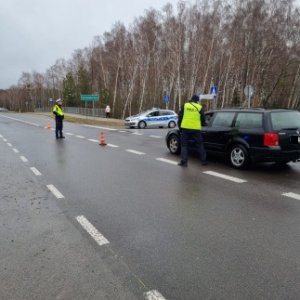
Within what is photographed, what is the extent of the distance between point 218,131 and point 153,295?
6862 millimetres

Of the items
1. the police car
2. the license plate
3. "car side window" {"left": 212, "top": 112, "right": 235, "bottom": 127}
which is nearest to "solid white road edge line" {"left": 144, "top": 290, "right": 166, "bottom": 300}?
the license plate

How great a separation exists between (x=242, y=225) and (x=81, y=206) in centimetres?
258

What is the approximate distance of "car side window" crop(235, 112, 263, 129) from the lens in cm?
827

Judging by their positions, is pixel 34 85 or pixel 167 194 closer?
pixel 167 194

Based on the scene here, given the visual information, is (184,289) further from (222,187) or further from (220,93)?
(220,93)

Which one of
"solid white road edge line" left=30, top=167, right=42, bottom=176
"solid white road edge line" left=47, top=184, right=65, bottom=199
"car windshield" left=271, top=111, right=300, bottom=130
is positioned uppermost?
"car windshield" left=271, top=111, right=300, bottom=130

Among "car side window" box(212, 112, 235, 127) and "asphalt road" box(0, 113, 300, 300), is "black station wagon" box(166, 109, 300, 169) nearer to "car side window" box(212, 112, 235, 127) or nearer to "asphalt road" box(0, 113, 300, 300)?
"car side window" box(212, 112, 235, 127)

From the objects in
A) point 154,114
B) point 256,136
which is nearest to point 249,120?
point 256,136

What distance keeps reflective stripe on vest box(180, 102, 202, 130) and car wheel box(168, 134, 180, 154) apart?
1907 millimetres

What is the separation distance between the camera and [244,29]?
36906 millimetres

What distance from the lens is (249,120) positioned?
855cm

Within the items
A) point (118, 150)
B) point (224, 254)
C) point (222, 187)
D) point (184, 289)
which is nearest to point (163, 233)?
point (224, 254)

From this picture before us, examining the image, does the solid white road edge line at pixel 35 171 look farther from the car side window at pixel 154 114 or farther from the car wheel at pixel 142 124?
the car side window at pixel 154 114

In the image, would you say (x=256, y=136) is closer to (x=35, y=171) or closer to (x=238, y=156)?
(x=238, y=156)
